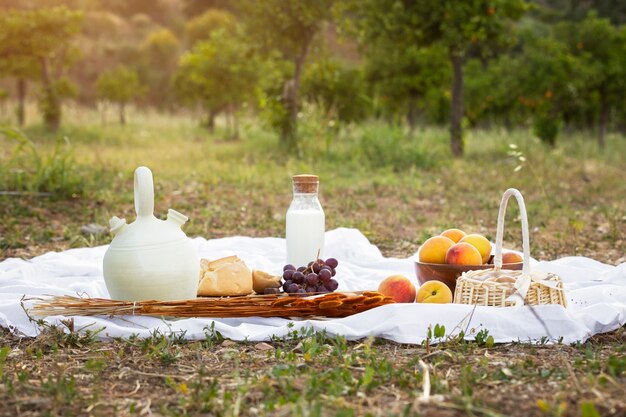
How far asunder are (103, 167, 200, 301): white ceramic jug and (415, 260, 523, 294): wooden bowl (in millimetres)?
1187

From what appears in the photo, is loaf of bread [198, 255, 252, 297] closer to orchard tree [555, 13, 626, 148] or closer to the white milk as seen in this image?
the white milk

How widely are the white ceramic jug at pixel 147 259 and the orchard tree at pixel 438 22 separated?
8.68m

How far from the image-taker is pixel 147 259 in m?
3.55

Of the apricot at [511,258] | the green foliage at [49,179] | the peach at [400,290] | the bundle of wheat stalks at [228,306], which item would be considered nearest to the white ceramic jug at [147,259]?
the bundle of wheat stalks at [228,306]

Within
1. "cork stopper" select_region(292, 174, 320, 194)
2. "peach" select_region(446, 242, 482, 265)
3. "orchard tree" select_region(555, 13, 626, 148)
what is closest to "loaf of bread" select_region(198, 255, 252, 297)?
"cork stopper" select_region(292, 174, 320, 194)

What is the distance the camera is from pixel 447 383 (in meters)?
2.60

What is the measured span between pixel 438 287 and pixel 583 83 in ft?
41.0

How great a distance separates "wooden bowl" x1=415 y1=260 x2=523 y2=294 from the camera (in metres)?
3.79

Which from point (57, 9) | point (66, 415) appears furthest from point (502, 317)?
point (57, 9)

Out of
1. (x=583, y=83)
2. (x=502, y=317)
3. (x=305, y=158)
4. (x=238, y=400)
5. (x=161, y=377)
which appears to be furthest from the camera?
(x=583, y=83)

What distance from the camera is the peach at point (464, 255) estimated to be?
3787mm

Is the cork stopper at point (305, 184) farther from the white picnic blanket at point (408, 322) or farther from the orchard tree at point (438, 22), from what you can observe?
the orchard tree at point (438, 22)

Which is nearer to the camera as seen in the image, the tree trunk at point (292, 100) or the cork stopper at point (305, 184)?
the cork stopper at point (305, 184)

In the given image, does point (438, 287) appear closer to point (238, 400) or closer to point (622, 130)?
point (238, 400)
